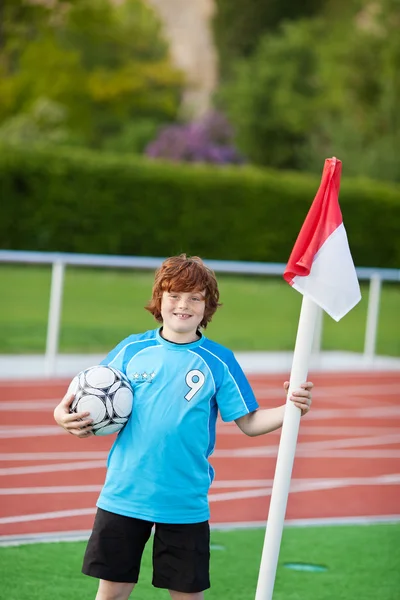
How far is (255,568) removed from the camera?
5551 mm

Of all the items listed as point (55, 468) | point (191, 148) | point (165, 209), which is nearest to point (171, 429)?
point (55, 468)

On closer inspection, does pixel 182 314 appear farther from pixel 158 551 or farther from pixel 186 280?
pixel 158 551

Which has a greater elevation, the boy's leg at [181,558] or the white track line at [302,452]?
the boy's leg at [181,558]

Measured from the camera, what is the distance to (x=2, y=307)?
19.0 meters

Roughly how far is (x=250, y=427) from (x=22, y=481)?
12.2 feet

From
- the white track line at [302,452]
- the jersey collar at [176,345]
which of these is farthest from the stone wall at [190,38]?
the jersey collar at [176,345]

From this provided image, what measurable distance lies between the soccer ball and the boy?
0.03 m

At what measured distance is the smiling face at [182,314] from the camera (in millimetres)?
3729

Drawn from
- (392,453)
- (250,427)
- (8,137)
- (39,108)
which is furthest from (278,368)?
(39,108)

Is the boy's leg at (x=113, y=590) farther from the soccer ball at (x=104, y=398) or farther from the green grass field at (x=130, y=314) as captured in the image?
the green grass field at (x=130, y=314)

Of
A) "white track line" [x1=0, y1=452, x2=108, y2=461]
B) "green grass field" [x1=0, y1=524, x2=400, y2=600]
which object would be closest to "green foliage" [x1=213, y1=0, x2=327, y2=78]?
"white track line" [x1=0, y1=452, x2=108, y2=461]

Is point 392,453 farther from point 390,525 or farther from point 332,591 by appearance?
point 332,591

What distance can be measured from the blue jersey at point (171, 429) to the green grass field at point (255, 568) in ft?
4.74

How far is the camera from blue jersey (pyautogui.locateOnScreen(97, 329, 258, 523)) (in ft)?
11.9
